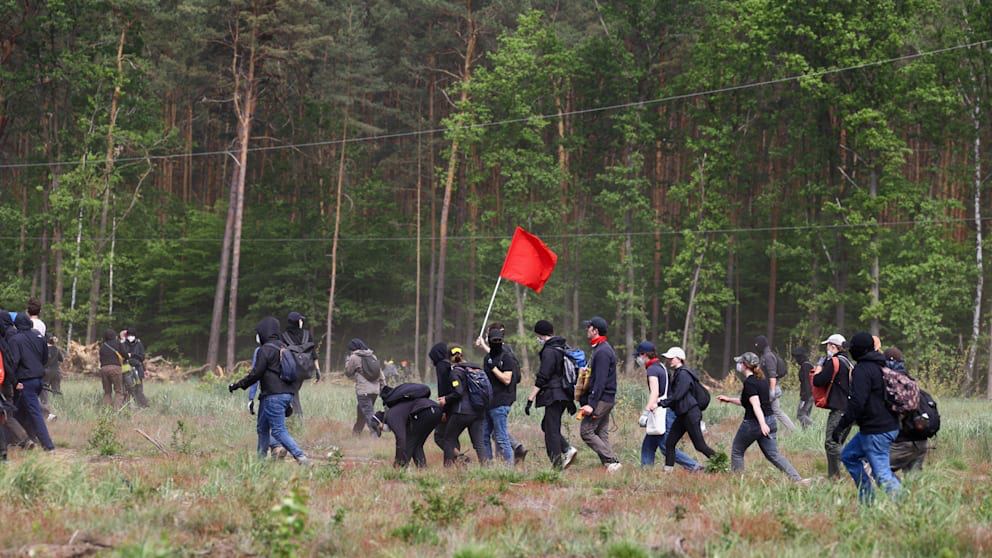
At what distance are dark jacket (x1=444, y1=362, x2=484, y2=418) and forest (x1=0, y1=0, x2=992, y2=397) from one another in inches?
890

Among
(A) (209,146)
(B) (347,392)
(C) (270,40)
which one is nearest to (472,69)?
(C) (270,40)

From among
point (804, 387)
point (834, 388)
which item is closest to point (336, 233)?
point (804, 387)

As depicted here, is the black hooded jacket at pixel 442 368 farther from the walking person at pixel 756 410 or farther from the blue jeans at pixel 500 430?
the walking person at pixel 756 410

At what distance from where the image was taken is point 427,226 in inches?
2340

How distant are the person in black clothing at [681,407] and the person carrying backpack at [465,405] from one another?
216cm

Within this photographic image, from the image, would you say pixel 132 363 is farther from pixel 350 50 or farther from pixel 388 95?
pixel 388 95

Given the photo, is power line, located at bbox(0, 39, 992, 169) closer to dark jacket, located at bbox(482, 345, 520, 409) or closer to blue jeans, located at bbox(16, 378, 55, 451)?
dark jacket, located at bbox(482, 345, 520, 409)

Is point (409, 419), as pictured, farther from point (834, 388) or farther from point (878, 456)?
point (878, 456)

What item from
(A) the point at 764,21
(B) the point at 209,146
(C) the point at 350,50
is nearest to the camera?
(A) the point at 764,21

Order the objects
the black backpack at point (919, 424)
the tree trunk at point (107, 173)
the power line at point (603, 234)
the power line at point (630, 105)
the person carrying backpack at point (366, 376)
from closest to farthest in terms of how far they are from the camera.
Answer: the black backpack at point (919, 424) < the person carrying backpack at point (366, 376) < the power line at point (630, 105) < the power line at point (603, 234) < the tree trunk at point (107, 173)

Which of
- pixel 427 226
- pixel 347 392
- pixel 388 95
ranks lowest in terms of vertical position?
pixel 347 392

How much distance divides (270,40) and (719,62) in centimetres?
1752

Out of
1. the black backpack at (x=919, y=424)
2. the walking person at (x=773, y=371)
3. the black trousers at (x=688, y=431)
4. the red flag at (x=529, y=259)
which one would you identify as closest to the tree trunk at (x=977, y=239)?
the walking person at (x=773, y=371)

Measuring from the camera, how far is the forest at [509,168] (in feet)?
138
